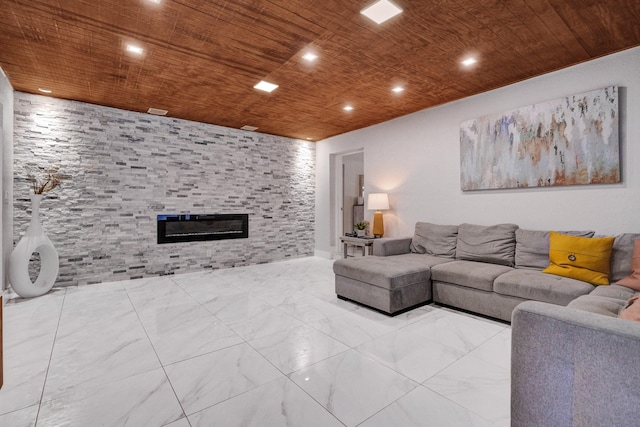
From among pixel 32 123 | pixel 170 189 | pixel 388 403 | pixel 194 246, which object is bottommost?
pixel 388 403

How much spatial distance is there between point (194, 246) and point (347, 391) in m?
4.18

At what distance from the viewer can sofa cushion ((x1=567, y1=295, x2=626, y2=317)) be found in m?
1.83

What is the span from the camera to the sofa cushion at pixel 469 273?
2.97m

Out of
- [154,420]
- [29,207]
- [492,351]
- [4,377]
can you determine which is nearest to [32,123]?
[29,207]

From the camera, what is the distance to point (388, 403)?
1712 mm

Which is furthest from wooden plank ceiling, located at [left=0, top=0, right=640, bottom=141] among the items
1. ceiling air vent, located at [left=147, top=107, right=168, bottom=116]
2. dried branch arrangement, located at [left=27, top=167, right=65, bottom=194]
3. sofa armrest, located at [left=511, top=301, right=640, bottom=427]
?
sofa armrest, located at [left=511, top=301, right=640, bottom=427]

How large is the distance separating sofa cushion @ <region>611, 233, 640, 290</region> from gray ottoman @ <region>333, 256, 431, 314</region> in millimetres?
1555

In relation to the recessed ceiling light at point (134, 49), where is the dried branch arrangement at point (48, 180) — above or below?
below

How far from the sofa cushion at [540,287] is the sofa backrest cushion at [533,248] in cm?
22

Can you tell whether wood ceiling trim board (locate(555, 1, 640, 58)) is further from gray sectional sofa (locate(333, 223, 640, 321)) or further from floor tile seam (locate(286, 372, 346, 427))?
floor tile seam (locate(286, 372, 346, 427))

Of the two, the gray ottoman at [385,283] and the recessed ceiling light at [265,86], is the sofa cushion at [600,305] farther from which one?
the recessed ceiling light at [265,86]

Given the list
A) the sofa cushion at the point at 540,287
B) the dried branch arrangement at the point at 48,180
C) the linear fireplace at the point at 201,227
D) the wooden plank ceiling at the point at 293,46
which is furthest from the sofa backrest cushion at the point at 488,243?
the dried branch arrangement at the point at 48,180

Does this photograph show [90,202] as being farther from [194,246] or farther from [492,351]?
[492,351]

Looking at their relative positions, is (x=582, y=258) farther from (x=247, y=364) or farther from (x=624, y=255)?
(x=247, y=364)
